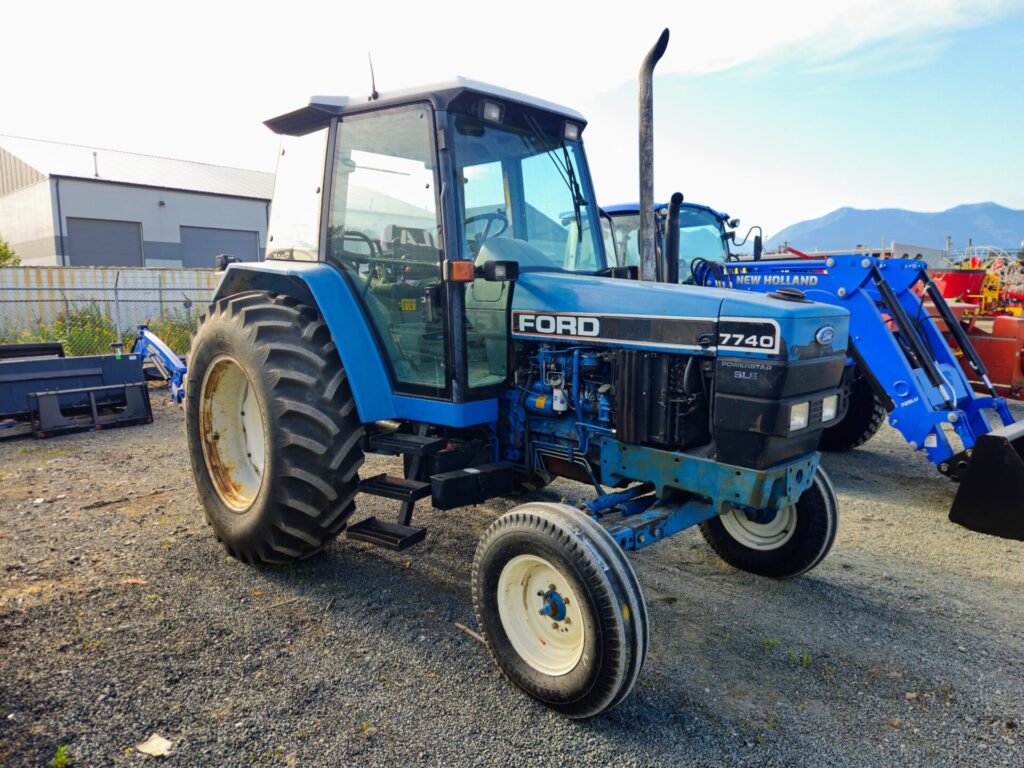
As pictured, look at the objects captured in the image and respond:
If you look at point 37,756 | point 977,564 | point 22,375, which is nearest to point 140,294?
point 22,375

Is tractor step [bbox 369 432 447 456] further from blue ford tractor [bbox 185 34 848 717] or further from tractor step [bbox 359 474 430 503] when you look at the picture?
tractor step [bbox 359 474 430 503]

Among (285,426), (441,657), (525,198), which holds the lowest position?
(441,657)

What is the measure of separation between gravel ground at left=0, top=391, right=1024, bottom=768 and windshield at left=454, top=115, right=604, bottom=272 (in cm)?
176

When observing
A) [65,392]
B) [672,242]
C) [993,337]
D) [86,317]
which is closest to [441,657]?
[672,242]

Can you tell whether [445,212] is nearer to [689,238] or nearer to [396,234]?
[396,234]

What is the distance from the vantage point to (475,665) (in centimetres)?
290

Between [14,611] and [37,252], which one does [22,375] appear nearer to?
[14,611]

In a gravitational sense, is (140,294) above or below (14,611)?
above

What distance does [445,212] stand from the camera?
327 centimetres

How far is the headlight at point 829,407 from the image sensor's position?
9.82 feet

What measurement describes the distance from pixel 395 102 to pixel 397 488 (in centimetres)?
192

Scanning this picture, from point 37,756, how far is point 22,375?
5.43 m

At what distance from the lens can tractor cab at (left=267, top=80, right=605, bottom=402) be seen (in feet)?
10.9

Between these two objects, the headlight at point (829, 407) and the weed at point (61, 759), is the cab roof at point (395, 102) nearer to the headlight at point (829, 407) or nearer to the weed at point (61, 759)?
the headlight at point (829, 407)
